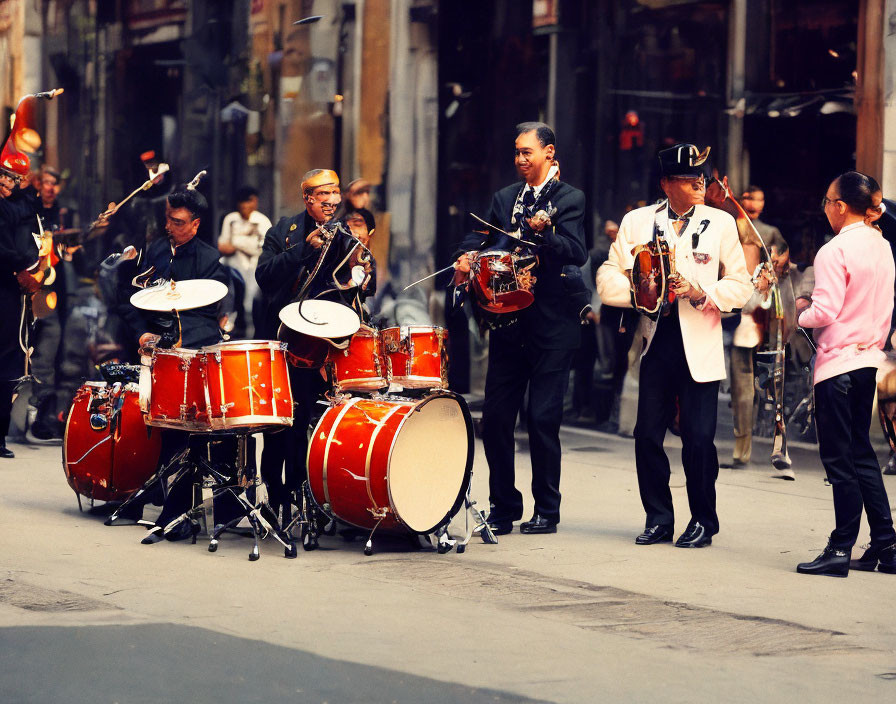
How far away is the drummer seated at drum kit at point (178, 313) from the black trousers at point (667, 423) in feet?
7.10

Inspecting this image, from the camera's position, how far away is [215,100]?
1869cm

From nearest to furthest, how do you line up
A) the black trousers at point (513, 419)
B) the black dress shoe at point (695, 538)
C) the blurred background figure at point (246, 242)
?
the black dress shoe at point (695, 538), the black trousers at point (513, 419), the blurred background figure at point (246, 242)

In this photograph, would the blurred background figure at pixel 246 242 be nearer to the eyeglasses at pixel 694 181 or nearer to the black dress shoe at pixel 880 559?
the eyeglasses at pixel 694 181

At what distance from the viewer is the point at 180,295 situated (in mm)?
9000

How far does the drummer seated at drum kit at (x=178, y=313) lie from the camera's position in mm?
9297

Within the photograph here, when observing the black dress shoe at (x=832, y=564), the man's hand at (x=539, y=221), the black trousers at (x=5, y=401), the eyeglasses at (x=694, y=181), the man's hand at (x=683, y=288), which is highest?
the eyeglasses at (x=694, y=181)

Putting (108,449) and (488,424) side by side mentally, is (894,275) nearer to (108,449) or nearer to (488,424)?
(488,424)

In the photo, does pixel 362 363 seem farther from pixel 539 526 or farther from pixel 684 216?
pixel 684 216

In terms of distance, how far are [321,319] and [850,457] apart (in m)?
2.61

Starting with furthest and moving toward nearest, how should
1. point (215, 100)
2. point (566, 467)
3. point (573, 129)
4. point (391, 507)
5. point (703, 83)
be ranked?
point (215, 100), point (573, 129), point (703, 83), point (566, 467), point (391, 507)

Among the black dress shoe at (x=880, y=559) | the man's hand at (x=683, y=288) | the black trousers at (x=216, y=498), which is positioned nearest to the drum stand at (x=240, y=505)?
the black trousers at (x=216, y=498)

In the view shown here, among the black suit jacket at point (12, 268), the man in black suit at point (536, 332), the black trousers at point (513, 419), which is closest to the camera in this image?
the man in black suit at point (536, 332)

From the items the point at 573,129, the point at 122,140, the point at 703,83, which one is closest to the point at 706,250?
the point at 703,83

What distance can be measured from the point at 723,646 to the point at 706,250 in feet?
9.14
